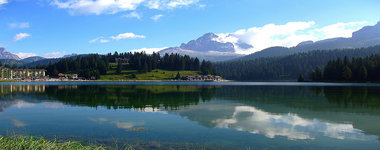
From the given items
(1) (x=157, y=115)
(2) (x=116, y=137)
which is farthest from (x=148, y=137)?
(1) (x=157, y=115)

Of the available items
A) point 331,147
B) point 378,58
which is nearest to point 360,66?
point 378,58

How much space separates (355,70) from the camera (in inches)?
5162

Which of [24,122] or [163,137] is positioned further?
[24,122]

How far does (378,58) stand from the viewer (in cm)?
13112

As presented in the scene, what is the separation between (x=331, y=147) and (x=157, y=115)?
590 inches

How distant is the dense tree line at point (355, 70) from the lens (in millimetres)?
125000

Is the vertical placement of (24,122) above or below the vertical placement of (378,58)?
below

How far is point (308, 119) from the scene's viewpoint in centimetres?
2312

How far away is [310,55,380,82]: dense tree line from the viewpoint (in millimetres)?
125000

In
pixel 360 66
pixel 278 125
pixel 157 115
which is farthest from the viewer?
pixel 360 66

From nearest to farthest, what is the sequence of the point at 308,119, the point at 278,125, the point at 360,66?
the point at 278,125, the point at 308,119, the point at 360,66

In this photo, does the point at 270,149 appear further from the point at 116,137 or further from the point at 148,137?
the point at 116,137

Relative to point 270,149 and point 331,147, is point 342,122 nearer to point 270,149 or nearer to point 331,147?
point 331,147

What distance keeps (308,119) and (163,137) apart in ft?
44.5
